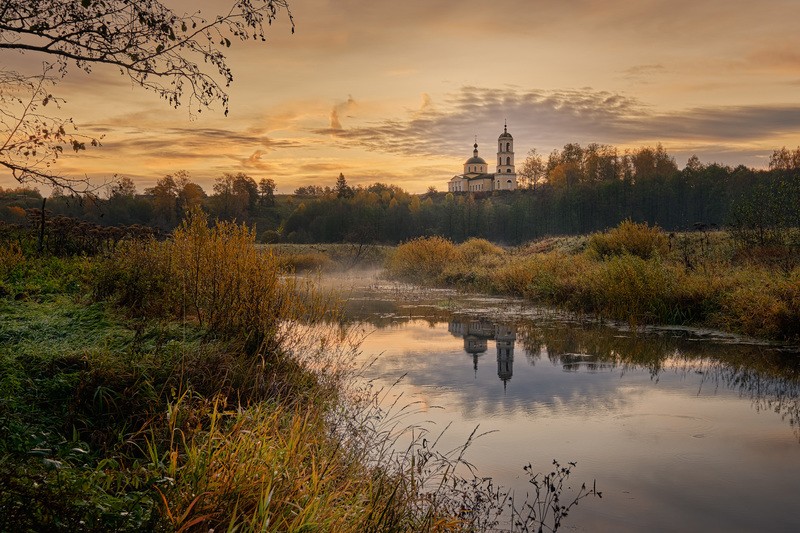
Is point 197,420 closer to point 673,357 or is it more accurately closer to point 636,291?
point 673,357

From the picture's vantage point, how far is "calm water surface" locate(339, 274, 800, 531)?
5.67m

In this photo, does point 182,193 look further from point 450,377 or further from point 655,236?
point 450,377

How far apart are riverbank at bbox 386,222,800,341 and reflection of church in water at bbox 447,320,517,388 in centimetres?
317

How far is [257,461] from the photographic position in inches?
165

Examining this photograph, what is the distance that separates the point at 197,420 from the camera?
16.3ft

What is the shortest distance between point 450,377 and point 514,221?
214 feet

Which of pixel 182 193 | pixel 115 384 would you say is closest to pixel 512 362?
pixel 115 384

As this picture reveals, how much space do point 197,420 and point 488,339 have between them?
969 centimetres

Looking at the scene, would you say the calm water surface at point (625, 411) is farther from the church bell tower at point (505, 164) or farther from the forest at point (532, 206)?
the church bell tower at point (505, 164)

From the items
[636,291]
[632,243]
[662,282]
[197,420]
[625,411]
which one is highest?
[632,243]

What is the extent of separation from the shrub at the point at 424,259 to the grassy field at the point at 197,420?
61.5 ft

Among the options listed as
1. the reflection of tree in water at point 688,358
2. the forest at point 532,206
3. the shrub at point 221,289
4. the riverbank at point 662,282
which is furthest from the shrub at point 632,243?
the forest at point 532,206

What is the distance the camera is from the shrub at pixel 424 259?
2964 cm

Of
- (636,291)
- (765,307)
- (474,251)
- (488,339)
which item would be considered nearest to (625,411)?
(488,339)
